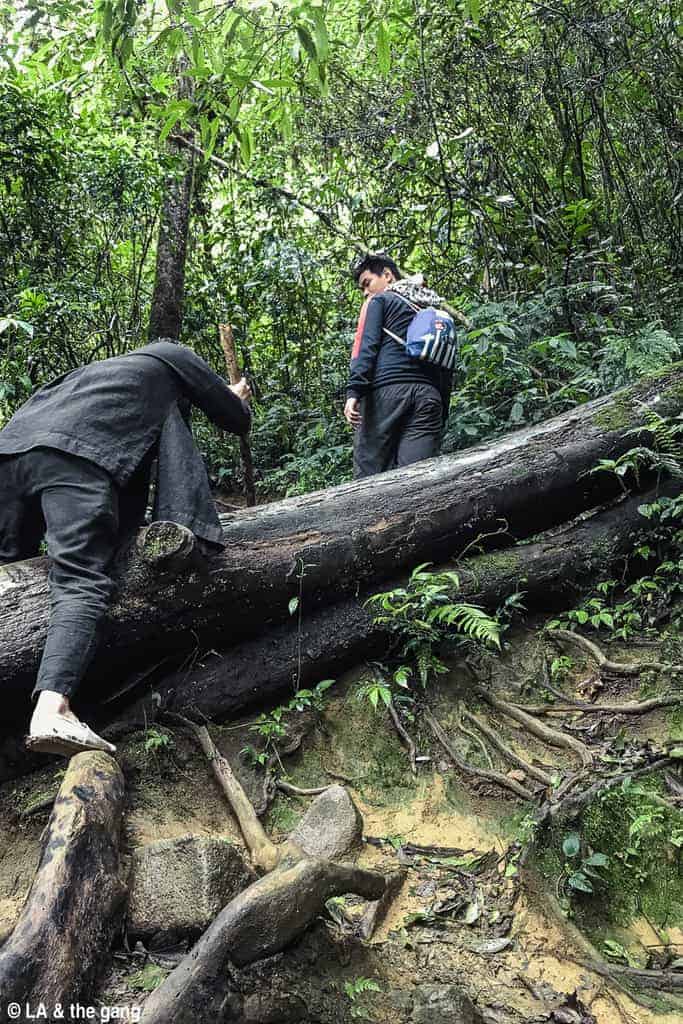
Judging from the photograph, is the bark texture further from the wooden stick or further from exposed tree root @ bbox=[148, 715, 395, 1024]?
exposed tree root @ bbox=[148, 715, 395, 1024]

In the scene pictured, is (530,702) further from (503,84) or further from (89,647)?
(503,84)

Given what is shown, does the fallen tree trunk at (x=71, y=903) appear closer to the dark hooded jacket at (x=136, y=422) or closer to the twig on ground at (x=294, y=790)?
the twig on ground at (x=294, y=790)

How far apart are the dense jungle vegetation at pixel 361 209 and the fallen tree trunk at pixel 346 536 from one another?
106cm

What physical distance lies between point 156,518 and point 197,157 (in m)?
7.25

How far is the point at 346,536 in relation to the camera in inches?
184

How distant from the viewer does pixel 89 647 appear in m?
3.39

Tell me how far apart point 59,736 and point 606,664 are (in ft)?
9.62

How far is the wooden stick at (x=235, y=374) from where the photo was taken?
199 inches

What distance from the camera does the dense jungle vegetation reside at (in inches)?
277

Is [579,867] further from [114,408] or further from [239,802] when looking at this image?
[114,408]

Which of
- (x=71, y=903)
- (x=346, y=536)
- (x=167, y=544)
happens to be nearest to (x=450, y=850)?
(x=71, y=903)

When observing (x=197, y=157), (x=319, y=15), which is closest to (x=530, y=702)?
(x=319, y=15)

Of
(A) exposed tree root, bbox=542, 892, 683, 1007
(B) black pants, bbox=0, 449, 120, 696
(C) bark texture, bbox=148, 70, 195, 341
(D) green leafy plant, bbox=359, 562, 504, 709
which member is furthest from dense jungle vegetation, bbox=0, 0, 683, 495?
(A) exposed tree root, bbox=542, 892, 683, 1007

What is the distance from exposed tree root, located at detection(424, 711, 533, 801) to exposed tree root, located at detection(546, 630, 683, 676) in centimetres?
96
